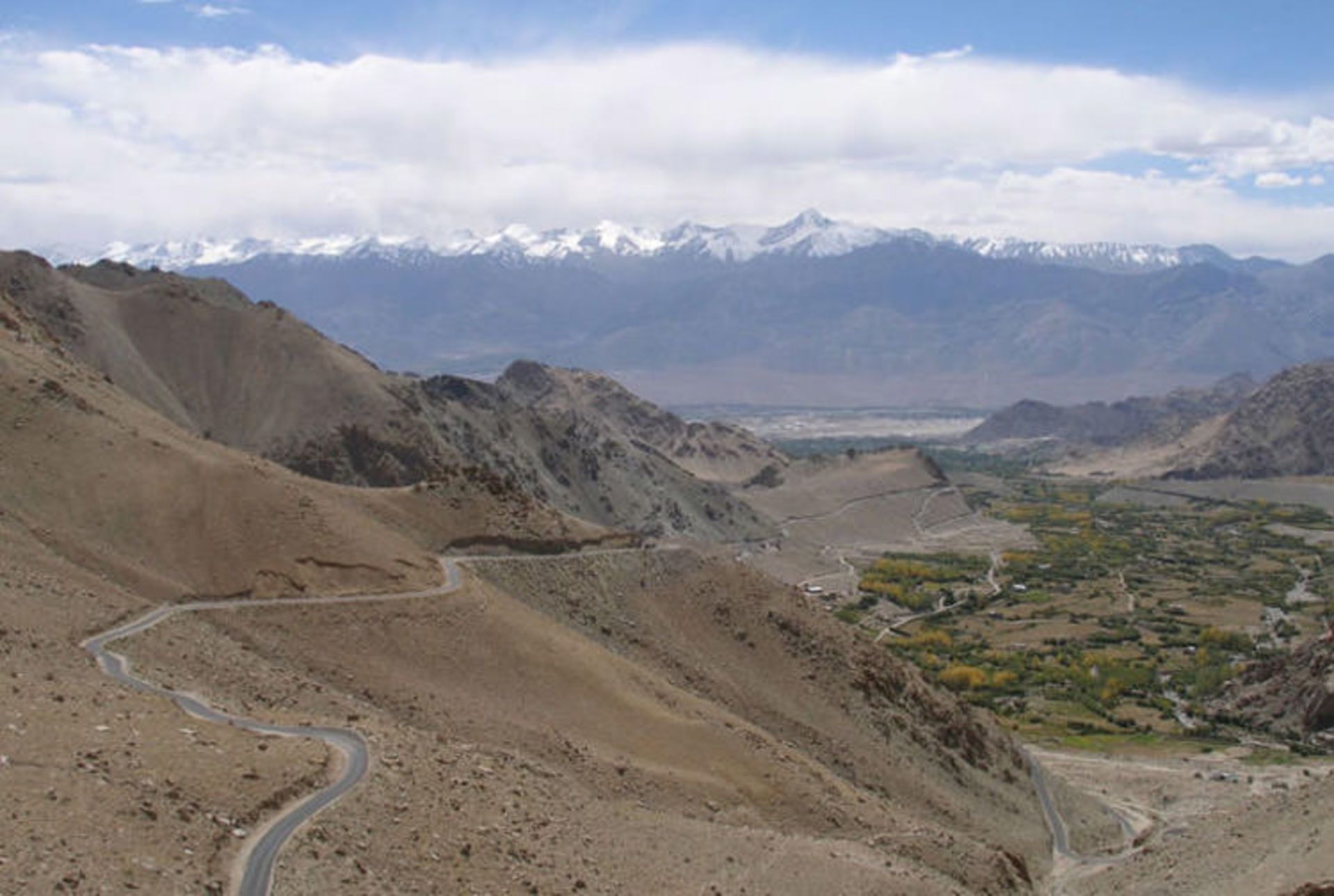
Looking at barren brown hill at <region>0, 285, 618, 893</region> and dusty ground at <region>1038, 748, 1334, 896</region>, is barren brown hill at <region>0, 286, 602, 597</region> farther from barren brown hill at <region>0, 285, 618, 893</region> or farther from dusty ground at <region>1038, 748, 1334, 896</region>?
dusty ground at <region>1038, 748, 1334, 896</region>

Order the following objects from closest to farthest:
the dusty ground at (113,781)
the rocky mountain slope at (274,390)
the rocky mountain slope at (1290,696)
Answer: the dusty ground at (113,781)
the rocky mountain slope at (1290,696)
the rocky mountain slope at (274,390)

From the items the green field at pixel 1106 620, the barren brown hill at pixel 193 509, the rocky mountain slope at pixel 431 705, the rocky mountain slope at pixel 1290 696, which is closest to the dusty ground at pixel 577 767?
the rocky mountain slope at pixel 431 705

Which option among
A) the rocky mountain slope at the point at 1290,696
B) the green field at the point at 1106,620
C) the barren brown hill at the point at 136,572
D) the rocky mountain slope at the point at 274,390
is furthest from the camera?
the rocky mountain slope at the point at 274,390

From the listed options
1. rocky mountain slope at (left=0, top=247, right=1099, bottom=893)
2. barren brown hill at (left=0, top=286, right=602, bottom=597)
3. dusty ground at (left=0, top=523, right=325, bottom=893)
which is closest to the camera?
dusty ground at (left=0, top=523, right=325, bottom=893)

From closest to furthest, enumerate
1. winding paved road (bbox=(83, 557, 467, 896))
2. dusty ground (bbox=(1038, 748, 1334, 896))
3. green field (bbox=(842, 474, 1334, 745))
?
winding paved road (bbox=(83, 557, 467, 896))
dusty ground (bbox=(1038, 748, 1334, 896))
green field (bbox=(842, 474, 1334, 745))

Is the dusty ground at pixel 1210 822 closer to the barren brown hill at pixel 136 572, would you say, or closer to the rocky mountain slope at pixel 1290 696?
the rocky mountain slope at pixel 1290 696

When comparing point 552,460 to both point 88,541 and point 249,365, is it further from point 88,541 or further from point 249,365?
point 88,541

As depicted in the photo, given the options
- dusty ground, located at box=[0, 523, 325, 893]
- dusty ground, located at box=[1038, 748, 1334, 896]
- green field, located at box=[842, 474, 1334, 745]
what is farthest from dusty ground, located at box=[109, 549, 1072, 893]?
green field, located at box=[842, 474, 1334, 745]

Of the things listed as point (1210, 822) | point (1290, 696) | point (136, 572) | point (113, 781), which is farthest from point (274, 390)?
point (113, 781)

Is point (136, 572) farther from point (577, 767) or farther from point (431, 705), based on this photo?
point (577, 767)
